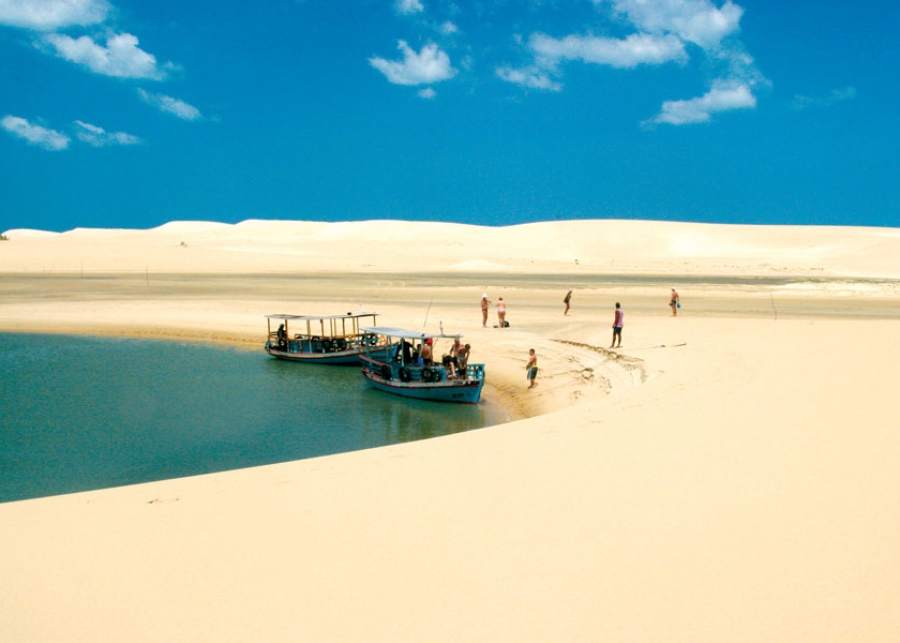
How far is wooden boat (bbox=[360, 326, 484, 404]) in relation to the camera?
61.5ft

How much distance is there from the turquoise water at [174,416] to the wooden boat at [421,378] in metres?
0.32

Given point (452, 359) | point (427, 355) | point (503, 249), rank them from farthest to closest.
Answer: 1. point (503, 249)
2. point (427, 355)
3. point (452, 359)

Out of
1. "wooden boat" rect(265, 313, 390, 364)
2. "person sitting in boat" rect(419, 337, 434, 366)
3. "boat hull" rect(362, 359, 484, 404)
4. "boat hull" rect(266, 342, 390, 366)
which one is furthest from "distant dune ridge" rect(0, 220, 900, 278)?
"person sitting in boat" rect(419, 337, 434, 366)

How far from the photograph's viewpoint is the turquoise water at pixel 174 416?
512 inches

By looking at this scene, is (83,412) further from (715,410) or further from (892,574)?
(892,574)

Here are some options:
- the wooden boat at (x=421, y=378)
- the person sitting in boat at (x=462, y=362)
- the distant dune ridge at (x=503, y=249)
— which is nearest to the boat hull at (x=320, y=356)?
the wooden boat at (x=421, y=378)

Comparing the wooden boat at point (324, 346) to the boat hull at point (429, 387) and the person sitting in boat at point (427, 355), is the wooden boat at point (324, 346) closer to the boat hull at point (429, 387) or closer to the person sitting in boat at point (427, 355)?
the boat hull at point (429, 387)

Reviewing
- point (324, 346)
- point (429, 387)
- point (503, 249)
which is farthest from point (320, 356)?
point (503, 249)

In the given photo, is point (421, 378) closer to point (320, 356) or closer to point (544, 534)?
point (320, 356)

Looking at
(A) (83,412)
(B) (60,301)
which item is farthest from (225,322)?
(A) (83,412)

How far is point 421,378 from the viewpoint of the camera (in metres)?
19.7

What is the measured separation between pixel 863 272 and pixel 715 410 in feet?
218

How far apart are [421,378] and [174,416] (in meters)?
6.28

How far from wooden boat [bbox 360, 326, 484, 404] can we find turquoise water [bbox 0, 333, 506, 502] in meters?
0.32
